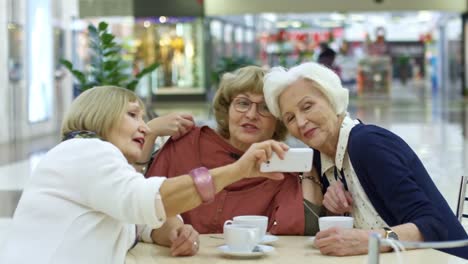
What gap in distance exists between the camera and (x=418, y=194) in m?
2.65

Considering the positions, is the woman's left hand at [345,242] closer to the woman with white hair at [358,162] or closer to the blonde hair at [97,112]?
the woman with white hair at [358,162]

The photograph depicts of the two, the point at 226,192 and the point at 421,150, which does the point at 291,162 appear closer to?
the point at 226,192

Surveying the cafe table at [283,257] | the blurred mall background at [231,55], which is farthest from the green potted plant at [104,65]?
the cafe table at [283,257]

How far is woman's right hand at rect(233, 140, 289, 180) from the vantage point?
229 cm

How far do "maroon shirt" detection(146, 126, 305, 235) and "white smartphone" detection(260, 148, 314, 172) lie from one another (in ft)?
2.03

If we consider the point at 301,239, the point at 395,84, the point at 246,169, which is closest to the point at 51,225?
the point at 246,169

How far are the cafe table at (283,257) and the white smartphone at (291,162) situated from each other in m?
0.28

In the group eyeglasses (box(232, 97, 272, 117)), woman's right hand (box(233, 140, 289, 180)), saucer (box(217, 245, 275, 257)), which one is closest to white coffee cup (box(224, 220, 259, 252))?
saucer (box(217, 245, 275, 257))

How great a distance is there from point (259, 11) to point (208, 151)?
83.4 ft

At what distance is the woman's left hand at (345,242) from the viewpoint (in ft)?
8.28

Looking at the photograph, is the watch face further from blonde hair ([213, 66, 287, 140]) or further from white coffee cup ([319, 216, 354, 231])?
blonde hair ([213, 66, 287, 140])

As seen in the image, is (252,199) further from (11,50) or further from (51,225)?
(11,50)

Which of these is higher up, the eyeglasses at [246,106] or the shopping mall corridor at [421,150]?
the eyeglasses at [246,106]

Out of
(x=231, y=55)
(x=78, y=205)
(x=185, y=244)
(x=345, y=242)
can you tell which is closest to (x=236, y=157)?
(x=185, y=244)
